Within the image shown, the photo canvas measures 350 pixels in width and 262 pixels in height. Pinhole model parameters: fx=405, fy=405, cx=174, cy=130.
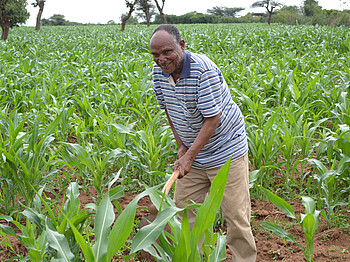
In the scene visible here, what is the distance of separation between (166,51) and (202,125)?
46 cm

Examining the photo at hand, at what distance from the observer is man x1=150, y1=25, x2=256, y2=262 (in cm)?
206

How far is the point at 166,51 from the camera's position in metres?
1.98

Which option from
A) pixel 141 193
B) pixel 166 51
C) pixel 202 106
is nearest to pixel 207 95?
pixel 202 106

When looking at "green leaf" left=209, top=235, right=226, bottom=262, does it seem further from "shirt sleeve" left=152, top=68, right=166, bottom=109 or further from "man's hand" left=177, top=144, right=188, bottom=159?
"shirt sleeve" left=152, top=68, right=166, bottom=109

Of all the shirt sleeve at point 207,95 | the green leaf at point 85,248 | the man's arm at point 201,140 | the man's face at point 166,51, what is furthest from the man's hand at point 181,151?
the green leaf at point 85,248

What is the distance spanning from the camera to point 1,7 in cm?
1703

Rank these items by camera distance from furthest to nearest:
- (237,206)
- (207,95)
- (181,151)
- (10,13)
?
1. (10,13)
2. (181,151)
3. (237,206)
4. (207,95)

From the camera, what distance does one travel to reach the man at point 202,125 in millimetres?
2059

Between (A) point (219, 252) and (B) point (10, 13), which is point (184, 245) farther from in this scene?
(B) point (10, 13)

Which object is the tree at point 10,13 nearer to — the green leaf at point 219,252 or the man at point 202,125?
the man at point 202,125

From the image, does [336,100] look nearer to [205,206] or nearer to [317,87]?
[317,87]

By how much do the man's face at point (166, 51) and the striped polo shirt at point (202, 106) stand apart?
5cm

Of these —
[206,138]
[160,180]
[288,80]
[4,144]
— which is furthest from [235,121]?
[288,80]

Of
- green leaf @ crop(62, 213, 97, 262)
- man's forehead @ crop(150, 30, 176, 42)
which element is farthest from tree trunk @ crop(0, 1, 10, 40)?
green leaf @ crop(62, 213, 97, 262)
